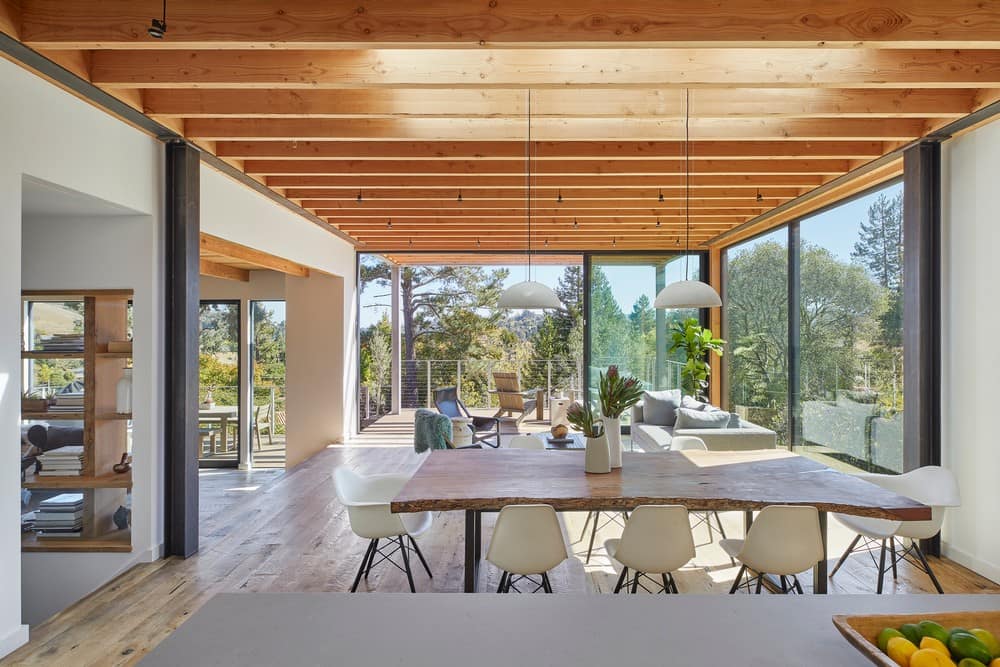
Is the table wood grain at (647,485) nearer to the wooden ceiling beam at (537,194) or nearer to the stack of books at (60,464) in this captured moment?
the stack of books at (60,464)

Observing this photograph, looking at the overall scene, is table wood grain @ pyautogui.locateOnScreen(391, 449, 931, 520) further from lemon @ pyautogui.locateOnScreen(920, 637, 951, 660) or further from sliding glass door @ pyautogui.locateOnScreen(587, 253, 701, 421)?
sliding glass door @ pyautogui.locateOnScreen(587, 253, 701, 421)

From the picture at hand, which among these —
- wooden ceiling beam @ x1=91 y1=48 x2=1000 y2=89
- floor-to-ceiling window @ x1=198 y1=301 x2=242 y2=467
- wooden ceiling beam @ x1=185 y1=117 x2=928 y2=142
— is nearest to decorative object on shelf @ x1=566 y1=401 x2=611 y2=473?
wooden ceiling beam @ x1=91 y1=48 x2=1000 y2=89

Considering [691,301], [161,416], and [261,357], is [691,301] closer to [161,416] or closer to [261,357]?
[161,416]

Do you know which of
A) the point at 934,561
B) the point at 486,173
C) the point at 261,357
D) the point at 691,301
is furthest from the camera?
the point at 261,357

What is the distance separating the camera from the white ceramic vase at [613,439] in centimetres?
335

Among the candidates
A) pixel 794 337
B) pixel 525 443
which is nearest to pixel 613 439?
pixel 525 443

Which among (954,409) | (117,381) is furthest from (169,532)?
(954,409)

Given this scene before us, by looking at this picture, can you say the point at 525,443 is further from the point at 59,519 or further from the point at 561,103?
the point at 59,519

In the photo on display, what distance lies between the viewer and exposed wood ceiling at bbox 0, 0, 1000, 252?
2580 mm

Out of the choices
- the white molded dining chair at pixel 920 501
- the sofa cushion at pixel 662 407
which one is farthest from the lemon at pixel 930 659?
the sofa cushion at pixel 662 407

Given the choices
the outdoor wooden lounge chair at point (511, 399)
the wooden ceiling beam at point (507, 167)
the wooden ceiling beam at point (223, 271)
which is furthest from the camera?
the outdoor wooden lounge chair at point (511, 399)

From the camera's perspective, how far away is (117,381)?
13.1 feet

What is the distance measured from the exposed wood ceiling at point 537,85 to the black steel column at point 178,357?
39 centimetres

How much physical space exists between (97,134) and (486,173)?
103 inches
